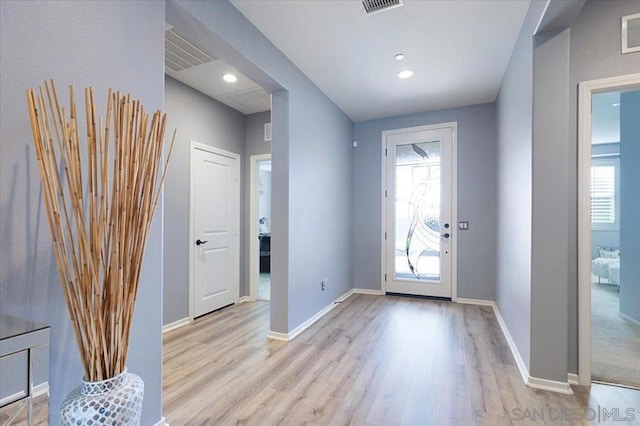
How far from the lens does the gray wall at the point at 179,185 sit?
3.24m

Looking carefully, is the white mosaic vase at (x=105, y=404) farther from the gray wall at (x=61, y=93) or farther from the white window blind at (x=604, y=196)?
the white window blind at (x=604, y=196)

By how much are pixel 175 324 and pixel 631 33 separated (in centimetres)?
451

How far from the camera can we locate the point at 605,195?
21.6 feet

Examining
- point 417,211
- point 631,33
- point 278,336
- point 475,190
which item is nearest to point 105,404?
point 278,336

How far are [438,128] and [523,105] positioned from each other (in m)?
2.00

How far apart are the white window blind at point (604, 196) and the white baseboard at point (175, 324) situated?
26.1 feet

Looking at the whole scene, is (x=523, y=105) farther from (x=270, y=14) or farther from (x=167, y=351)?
(x=167, y=351)

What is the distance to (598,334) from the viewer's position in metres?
2.95

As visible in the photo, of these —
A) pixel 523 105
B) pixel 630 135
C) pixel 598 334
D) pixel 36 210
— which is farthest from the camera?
pixel 630 135

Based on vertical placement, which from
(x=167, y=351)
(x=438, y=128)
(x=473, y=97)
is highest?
(x=473, y=97)

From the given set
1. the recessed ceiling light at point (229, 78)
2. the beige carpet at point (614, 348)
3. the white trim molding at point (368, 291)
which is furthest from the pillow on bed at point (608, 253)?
the recessed ceiling light at point (229, 78)

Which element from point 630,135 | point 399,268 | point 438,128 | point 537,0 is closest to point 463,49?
point 537,0

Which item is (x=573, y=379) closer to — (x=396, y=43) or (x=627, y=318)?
(x=627, y=318)

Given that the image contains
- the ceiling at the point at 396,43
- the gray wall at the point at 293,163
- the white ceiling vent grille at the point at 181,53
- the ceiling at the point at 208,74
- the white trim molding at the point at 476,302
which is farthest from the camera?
the white trim molding at the point at 476,302
